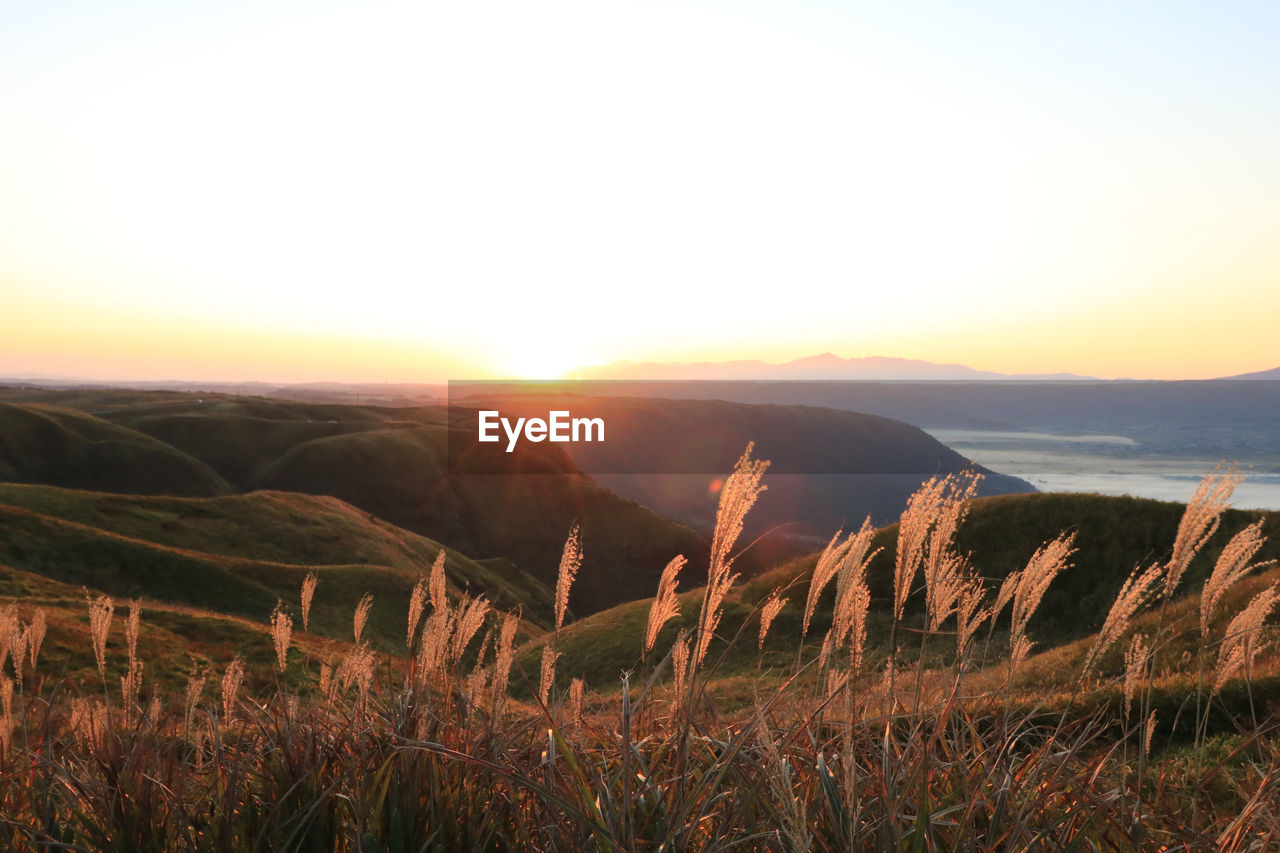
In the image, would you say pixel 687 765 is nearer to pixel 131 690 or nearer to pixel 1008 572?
pixel 131 690

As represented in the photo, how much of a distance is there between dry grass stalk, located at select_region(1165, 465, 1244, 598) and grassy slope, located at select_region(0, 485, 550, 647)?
19281mm

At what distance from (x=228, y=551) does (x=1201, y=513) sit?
5304cm

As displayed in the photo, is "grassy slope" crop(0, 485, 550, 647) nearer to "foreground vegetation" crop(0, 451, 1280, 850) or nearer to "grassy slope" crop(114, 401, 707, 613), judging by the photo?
"foreground vegetation" crop(0, 451, 1280, 850)

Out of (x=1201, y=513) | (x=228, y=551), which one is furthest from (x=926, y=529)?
(x=228, y=551)

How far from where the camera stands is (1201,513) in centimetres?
352

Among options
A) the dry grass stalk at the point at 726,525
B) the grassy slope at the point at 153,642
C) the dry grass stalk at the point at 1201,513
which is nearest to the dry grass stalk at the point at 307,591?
the dry grass stalk at the point at 726,525

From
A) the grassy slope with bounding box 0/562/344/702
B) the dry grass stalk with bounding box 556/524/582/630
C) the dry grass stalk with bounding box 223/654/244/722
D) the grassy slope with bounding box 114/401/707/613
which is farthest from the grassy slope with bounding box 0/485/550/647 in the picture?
the grassy slope with bounding box 114/401/707/613

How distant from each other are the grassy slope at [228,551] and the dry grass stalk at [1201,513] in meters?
19.3

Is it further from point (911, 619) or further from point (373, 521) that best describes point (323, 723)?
point (373, 521)

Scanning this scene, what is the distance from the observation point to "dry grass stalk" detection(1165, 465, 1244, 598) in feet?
11.1

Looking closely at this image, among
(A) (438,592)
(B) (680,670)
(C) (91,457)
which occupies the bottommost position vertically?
(C) (91,457)

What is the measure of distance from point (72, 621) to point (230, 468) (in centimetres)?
8426

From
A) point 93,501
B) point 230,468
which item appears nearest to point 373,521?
point 93,501

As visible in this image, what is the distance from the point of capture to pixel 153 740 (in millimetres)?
3838
